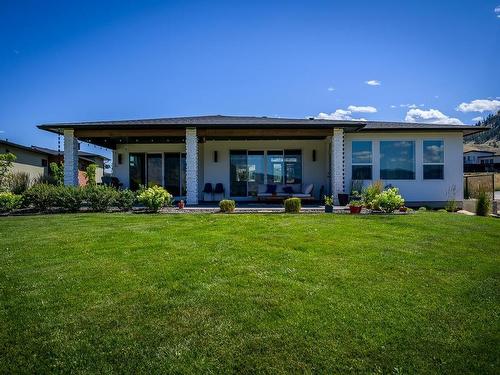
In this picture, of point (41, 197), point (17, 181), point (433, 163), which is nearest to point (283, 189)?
point (433, 163)

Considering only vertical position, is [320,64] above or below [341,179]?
above

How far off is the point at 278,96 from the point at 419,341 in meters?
15.2

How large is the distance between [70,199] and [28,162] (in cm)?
1588

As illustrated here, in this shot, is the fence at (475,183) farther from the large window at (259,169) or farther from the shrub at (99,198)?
the shrub at (99,198)

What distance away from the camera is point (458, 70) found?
14.9 m

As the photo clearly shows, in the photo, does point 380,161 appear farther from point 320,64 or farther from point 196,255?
point 196,255

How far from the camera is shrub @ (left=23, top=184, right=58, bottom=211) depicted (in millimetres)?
10766

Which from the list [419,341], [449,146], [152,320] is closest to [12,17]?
[152,320]

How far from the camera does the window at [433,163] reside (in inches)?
559

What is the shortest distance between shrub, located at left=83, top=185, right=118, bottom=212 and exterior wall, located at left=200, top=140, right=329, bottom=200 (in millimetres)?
6244

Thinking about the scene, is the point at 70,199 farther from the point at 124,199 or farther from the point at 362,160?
the point at 362,160

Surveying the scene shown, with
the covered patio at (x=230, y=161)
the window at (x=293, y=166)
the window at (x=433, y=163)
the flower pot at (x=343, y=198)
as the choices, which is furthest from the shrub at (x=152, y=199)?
the window at (x=433, y=163)

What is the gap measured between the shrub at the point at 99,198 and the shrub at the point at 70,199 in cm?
22

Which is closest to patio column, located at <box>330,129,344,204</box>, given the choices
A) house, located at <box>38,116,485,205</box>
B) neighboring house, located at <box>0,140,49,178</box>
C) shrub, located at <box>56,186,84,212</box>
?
house, located at <box>38,116,485,205</box>
